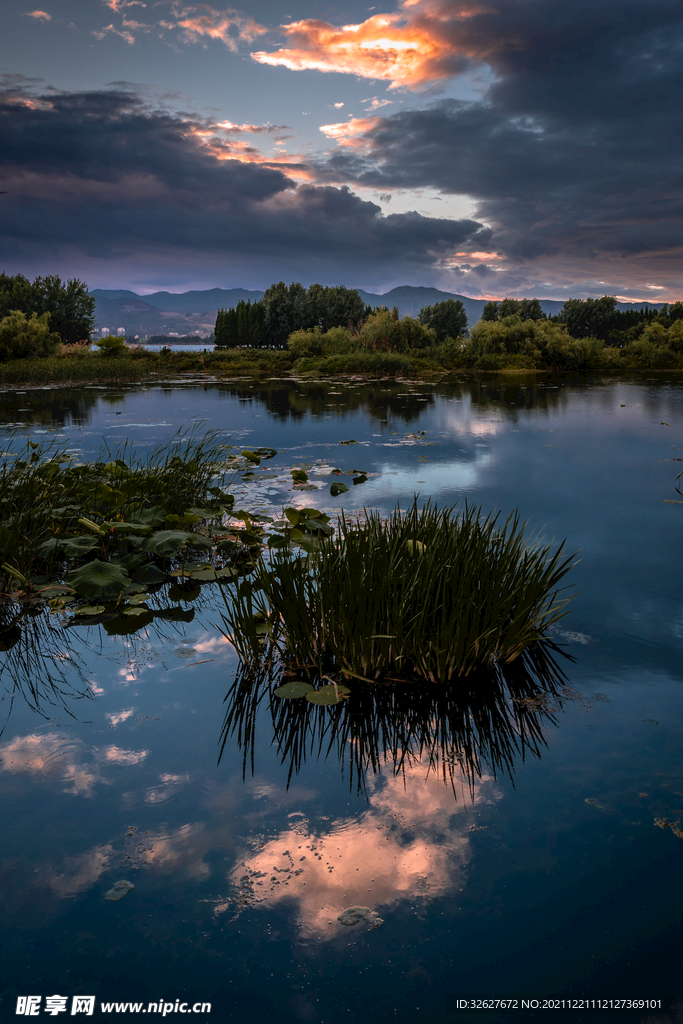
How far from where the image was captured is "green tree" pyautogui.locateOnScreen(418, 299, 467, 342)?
233 ft

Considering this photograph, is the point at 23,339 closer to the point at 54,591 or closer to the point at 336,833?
the point at 54,591

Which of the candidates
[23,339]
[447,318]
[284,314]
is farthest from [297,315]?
[23,339]

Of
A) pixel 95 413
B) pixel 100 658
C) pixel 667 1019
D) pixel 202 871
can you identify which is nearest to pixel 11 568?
pixel 100 658

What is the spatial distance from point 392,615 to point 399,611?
0.16m

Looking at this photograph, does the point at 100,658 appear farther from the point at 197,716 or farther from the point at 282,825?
the point at 282,825

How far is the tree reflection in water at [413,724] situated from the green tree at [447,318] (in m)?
70.2

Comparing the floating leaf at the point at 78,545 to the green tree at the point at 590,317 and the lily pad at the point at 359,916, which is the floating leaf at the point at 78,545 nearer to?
the lily pad at the point at 359,916

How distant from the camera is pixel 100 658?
4.98 meters

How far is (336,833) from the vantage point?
3.06 metres

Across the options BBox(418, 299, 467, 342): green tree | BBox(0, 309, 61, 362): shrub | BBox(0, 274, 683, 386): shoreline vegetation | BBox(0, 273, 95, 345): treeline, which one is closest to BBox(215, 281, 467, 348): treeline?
BBox(418, 299, 467, 342): green tree

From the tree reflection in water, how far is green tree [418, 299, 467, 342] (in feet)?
230

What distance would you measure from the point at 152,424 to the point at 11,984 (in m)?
17.9

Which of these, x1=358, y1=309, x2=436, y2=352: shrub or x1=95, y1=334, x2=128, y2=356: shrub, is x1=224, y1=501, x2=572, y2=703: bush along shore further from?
x1=95, y1=334, x2=128, y2=356: shrub

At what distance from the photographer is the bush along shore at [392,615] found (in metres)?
4.27
